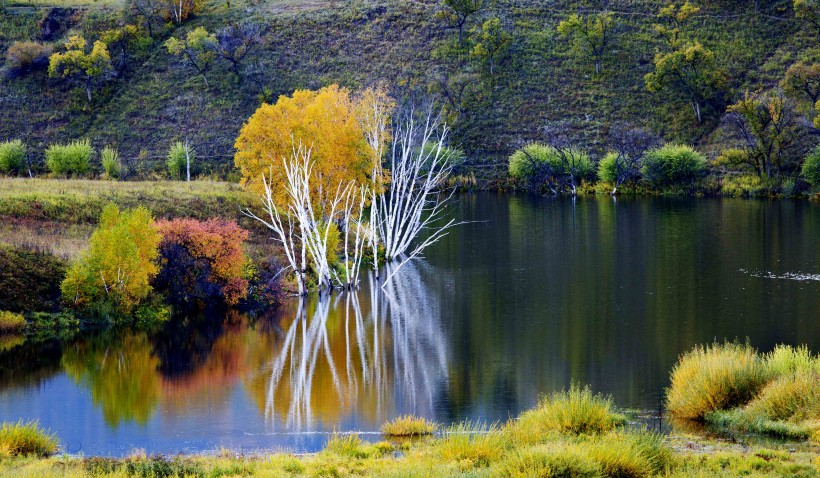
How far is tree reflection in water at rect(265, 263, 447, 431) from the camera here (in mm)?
24969

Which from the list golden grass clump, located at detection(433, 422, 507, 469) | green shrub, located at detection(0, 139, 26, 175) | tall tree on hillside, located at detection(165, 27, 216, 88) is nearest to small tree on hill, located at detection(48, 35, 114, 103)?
tall tree on hillside, located at detection(165, 27, 216, 88)

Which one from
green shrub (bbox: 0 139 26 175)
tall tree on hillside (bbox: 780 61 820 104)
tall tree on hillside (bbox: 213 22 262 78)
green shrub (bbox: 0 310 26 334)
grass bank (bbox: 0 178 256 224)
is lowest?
green shrub (bbox: 0 310 26 334)

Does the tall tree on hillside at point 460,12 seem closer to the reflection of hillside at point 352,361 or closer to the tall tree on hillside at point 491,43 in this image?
the tall tree on hillside at point 491,43

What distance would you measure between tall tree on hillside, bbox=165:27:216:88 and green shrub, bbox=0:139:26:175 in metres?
23.3

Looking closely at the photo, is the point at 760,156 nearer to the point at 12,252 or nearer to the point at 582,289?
the point at 582,289

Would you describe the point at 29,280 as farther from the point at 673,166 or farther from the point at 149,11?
the point at 149,11

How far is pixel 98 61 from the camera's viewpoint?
93.0 m

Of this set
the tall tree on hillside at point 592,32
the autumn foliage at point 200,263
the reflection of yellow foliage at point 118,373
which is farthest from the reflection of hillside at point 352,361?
the tall tree on hillside at point 592,32

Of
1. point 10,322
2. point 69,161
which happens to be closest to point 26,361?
point 10,322

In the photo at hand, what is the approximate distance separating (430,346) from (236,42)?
2849 inches

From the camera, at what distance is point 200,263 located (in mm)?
37875

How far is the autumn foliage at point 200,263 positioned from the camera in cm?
3750

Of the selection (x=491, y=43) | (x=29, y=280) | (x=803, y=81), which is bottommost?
(x=29, y=280)

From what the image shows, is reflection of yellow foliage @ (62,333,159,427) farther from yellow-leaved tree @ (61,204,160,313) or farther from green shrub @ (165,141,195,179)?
green shrub @ (165,141,195,179)
